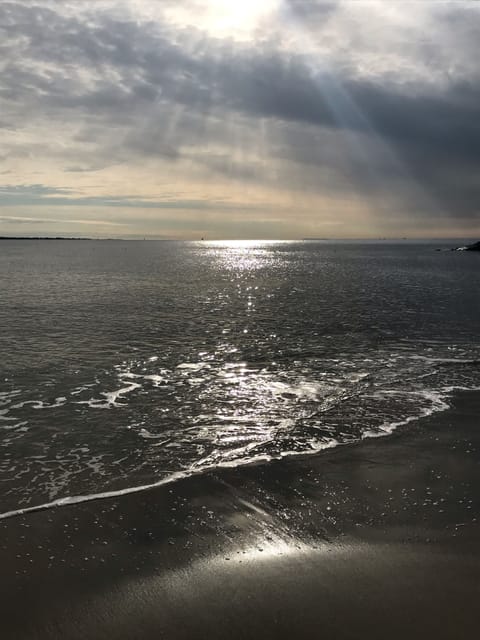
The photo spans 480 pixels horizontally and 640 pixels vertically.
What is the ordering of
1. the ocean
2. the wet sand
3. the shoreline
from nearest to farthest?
1. the wet sand
2. the shoreline
3. the ocean

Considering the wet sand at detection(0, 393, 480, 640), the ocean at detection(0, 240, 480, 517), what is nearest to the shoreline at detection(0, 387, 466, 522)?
the ocean at detection(0, 240, 480, 517)

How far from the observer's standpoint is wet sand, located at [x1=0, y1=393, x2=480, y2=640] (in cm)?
762

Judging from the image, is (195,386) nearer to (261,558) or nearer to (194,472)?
(194,472)

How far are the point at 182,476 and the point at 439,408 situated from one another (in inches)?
411

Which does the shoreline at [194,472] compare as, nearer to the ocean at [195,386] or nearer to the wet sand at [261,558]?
the ocean at [195,386]

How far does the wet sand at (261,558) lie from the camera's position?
25.0 ft

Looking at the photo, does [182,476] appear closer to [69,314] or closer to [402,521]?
[402,521]

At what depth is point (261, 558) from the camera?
923 centimetres

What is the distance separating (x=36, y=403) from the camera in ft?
60.6

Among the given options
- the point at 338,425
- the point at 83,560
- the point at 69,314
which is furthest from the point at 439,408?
the point at 69,314

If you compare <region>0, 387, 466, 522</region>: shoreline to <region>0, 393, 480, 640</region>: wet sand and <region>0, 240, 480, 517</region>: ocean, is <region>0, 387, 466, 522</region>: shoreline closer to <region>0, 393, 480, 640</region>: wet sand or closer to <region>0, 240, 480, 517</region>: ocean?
<region>0, 240, 480, 517</region>: ocean

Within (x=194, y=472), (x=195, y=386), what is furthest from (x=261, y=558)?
(x=195, y=386)

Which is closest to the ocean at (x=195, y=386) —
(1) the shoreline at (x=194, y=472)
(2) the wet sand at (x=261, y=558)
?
(1) the shoreline at (x=194, y=472)

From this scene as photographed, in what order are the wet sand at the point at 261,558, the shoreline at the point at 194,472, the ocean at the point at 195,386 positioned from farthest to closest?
1. the ocean at the point at 195,386
2. the shoreline at the point at 194,472
3. the wet sand at the point at 261,558
